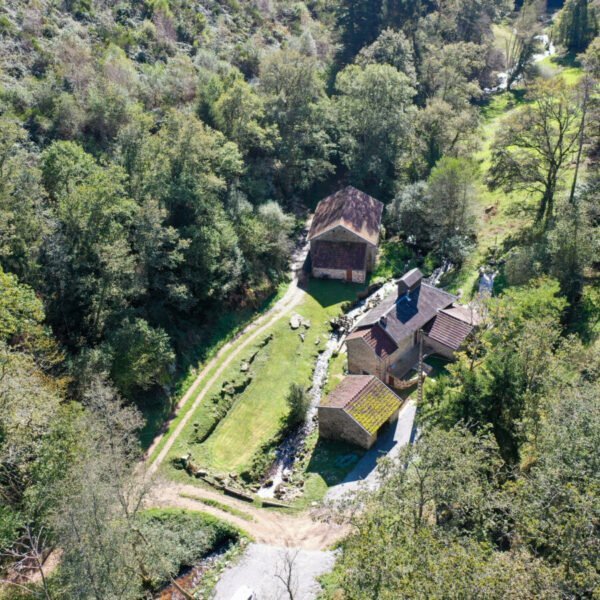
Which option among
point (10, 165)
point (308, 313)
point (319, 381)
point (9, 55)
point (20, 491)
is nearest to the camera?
point (20, 491)

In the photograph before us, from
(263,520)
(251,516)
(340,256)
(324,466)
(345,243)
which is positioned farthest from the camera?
(345,243)

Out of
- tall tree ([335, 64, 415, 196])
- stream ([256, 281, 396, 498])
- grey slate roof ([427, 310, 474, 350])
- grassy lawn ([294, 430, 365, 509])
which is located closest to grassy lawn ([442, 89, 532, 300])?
grey slate roof ([427, 310, 474, 350])

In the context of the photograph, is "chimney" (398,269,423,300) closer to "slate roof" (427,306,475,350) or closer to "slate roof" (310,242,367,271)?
"slate roof" (427,306,475,350)

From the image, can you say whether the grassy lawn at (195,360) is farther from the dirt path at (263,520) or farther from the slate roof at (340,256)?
the slate roof at (340,256)

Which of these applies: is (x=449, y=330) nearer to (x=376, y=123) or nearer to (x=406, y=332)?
(x=406, y=332)

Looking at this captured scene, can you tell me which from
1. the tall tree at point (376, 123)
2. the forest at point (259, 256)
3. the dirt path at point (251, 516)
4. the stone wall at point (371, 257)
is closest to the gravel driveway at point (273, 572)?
the dirt path at point (251, 516)

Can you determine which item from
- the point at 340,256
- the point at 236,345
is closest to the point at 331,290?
the point at 340,256

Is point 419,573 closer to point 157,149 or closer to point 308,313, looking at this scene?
point 308,313

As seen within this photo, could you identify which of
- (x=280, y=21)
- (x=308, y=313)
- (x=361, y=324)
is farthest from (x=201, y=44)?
(x=361, y=324)
